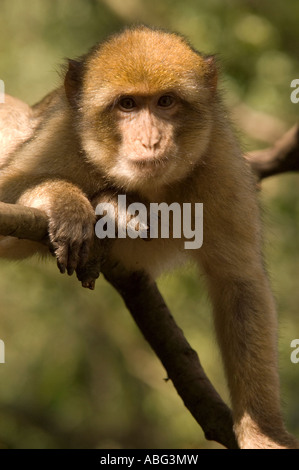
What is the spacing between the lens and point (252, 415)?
5.13 metres

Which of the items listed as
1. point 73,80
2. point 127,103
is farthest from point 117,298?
point 127,103

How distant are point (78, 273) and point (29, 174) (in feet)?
3.17

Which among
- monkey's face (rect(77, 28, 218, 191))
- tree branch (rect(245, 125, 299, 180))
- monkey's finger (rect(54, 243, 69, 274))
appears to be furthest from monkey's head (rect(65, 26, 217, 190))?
tree branch (rect(245, 125, 299, 180))

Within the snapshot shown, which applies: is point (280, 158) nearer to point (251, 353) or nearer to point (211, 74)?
point (211, 74)

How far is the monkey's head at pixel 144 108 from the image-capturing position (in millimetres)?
4910

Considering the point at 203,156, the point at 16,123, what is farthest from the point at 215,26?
the point at 203,156

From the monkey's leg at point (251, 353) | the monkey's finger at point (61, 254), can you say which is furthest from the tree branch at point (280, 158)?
the monkey's finger at point (61, 254)

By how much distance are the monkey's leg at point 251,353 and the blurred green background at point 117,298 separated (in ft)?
8.84

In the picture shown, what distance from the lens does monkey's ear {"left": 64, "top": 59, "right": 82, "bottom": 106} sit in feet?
17.5

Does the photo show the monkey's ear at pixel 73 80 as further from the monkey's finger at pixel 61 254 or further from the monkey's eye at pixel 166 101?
the monkey's finger at pixel 61 254

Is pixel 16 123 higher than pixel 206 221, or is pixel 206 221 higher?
pixel 16 123

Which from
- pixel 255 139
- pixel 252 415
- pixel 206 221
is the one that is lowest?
pixel 252 415

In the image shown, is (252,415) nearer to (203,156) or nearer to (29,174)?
(203,156)

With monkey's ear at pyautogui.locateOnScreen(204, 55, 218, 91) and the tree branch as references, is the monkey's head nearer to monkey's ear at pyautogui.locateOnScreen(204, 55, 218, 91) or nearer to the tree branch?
monkey's ear at pyautogui.locateOnScreen(204, 55, 218, 91)
